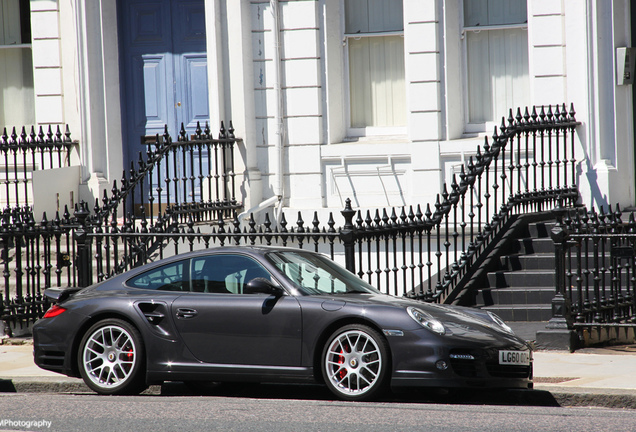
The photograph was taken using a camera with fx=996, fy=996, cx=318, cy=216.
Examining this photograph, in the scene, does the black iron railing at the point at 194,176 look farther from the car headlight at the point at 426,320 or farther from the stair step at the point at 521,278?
the car headlight at the point at 426,320

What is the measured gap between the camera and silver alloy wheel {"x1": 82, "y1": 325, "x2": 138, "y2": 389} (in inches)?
332

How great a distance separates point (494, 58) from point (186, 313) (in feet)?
28.1

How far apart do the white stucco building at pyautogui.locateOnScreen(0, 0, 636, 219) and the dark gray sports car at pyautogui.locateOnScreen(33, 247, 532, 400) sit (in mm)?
6514

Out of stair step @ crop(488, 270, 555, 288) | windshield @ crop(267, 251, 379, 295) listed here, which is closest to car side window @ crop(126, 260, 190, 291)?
windshield @ crop(267, 251, 379, 295)

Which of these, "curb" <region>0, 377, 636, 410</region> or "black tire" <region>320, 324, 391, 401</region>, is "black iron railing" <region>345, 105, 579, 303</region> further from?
"curb" <region>0, 377, 636, 410</region>

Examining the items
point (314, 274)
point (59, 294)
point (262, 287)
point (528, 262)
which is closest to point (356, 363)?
point (262, 287)

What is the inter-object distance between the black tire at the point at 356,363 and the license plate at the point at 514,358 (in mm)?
906

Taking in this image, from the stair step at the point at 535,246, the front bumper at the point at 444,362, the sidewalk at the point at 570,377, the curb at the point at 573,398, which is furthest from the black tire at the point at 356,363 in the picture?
the stair step at the point at 535,246

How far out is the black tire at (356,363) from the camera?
7.76m

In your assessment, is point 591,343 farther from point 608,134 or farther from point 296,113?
point 296,113

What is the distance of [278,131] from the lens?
15422mm

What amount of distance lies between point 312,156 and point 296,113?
0.71 meters

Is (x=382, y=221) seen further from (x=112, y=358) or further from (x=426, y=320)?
(x=112, y=358)

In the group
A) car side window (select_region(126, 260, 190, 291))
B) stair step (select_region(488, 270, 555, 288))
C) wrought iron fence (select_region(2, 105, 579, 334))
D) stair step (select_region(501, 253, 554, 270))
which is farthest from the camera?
stair step (select_region(501, 253, 554, 270))
